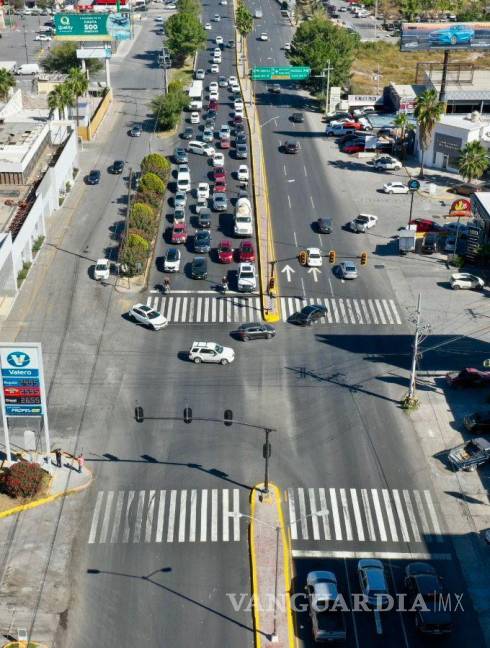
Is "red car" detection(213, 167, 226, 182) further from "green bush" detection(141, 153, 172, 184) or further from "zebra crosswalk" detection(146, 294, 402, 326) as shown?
"zebra crosswalk" detection(146, 294, 402, 326)

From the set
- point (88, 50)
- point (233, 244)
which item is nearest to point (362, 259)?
point (233, 244)

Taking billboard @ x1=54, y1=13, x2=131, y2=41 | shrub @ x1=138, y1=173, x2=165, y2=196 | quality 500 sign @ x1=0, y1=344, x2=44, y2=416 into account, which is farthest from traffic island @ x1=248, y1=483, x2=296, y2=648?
billboard @ x1=54, y1=13, x2=131, y2=41

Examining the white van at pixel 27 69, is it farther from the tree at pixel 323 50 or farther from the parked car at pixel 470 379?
the parked car at pixel 470 379

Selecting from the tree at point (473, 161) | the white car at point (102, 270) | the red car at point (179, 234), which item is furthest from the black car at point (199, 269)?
the tree at point (473, 161)

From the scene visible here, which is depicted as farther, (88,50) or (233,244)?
(88,50)

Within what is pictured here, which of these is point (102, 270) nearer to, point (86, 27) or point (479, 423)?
point (479, 423)

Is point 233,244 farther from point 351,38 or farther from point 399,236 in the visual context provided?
point 351,38
